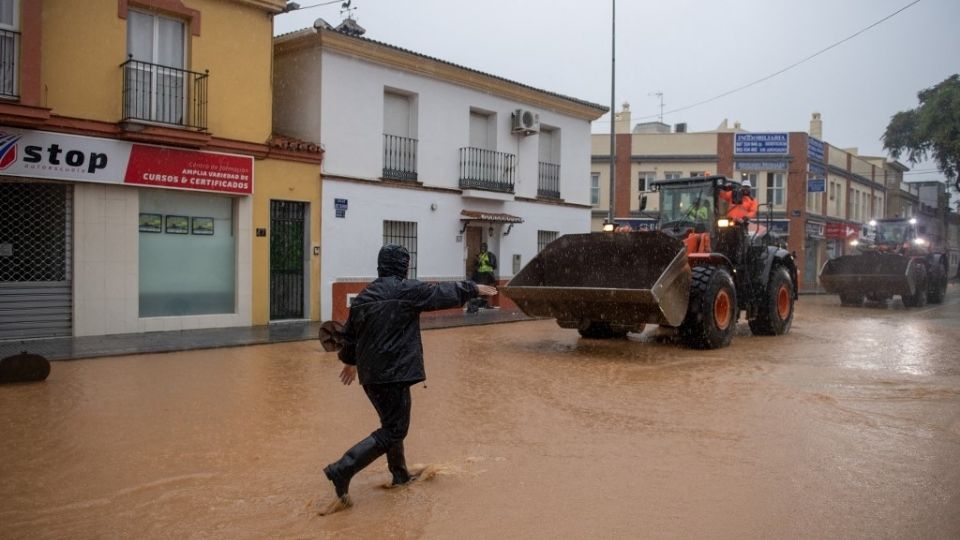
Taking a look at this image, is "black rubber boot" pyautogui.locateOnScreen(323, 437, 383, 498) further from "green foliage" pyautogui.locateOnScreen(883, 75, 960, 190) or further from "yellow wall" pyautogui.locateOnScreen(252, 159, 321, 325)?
"green foliage" pyautogui.locateOnScreen(883, 75, 960, 190)

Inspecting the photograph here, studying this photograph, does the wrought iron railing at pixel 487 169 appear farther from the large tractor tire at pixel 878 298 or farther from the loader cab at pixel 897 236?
the loader cab at pixel 897 236

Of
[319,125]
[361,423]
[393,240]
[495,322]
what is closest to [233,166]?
[319,125]

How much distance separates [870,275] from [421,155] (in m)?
12.4

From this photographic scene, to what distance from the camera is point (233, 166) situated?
538 inches

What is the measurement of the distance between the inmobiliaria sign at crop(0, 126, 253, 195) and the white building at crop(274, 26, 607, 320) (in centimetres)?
220

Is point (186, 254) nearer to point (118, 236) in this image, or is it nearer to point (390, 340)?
point (118, 236)

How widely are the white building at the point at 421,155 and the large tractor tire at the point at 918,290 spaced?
30.5 feet

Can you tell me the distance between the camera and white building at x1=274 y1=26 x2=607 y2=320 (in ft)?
50.6

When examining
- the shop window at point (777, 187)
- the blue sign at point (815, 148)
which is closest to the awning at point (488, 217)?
the shop window at point (777, 187)

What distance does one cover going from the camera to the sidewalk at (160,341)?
33.9ft

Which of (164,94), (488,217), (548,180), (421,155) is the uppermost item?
(164,94)

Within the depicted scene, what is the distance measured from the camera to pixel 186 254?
13469 mm

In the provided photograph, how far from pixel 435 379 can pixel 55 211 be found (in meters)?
7.23

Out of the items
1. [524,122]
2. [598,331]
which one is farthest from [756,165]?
[598,331]
